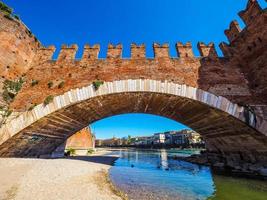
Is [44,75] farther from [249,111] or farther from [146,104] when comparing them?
[249,111]

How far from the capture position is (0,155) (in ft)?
27.2

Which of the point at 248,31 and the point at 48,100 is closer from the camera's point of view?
the point at 48,100

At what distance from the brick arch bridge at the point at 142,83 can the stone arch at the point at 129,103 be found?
0.04 meters

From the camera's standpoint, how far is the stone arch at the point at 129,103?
7.93 m

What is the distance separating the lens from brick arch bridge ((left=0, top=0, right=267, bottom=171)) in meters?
8.14

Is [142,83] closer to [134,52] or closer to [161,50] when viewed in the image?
[134,52]

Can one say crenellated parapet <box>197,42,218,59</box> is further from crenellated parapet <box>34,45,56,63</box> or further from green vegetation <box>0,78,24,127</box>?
green vegetation <box>0,78,24,127</box>

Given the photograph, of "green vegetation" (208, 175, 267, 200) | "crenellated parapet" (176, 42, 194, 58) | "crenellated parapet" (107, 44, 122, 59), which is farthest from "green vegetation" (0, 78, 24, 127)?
"green vegetation" (208, 175, 267, 200)

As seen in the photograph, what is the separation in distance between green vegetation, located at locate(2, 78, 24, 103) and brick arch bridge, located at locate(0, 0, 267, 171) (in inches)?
7.6

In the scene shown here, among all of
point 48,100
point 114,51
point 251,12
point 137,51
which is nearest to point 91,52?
point 114,51

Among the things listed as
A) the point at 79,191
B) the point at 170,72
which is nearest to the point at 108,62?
the point at 170,72

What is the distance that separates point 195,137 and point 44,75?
272ft

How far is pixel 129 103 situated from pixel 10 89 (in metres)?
6.12

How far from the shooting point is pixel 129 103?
10.3m
